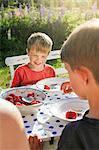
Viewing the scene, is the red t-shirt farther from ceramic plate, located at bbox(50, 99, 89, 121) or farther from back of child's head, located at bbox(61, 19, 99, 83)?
back of child's head, located at bbox(61, 19, 99, 83)

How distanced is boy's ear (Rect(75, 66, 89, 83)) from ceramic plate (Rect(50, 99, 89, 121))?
1.74ft

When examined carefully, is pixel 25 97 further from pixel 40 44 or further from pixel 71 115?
pixel 40 44

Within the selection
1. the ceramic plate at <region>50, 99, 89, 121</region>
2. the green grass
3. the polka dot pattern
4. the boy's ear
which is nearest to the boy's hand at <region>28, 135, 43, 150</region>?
the polka dot pattern

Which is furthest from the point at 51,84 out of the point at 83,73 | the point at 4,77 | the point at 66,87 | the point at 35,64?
the point at 4,77

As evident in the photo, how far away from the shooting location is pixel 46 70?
107 inches

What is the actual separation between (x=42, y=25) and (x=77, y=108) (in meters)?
3.16

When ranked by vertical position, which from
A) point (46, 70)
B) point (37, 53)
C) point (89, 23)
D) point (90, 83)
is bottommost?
point (46, 70)

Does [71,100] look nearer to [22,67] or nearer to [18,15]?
[22,67]

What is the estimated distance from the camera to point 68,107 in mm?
1686

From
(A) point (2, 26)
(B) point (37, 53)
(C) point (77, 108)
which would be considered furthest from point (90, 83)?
(A) point (2, 26)

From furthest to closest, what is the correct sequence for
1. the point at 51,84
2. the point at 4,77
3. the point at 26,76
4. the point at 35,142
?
the point at 4,77, the point at 26,76, the point at 51,84, the point at 35,142

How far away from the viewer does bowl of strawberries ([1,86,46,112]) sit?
5.38 feet

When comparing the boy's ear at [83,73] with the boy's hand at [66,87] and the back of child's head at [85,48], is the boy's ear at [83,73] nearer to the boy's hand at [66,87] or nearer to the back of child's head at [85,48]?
the back of child's head at [85,48]

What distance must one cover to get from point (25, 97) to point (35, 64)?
30.6 inches
